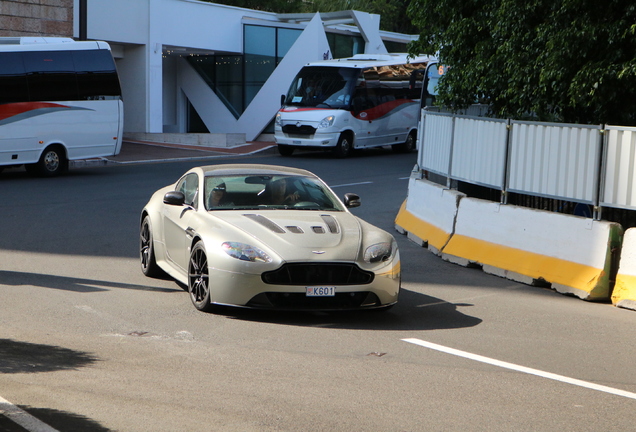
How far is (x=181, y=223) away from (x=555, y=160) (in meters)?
4.47

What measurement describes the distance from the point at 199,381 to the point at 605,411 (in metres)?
2.66

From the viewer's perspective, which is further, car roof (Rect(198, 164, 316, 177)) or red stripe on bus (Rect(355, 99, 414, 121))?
red stripe on bus (Rect(355, 99, 414, 121))

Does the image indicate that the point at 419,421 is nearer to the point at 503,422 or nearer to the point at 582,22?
the point at 503,422

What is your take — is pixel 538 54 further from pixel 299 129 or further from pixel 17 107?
pixel 299 129

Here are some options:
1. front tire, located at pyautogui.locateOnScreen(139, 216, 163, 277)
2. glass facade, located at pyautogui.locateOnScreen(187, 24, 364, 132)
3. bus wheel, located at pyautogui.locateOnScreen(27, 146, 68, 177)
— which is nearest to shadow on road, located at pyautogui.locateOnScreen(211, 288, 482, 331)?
front tire, located at pyautogui.locateOnScreen(139, 216, 163, 277)

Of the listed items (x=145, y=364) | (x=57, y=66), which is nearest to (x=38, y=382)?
(x=145, y=364)

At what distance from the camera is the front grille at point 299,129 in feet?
95.4

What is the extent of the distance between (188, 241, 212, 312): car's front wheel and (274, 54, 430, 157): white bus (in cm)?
2037

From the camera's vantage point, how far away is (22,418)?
5234 millimetres

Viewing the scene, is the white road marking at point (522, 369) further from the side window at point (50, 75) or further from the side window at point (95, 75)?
the side window at point (95, 75)

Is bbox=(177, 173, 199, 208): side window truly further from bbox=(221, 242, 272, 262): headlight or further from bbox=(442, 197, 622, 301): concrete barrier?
bbox=(442, 197, 622, 301): concrete barrier

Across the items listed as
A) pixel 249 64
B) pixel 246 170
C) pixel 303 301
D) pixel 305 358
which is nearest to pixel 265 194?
pixel 246 170

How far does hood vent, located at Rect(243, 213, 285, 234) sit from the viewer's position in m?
8.43

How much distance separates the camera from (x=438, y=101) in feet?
50.2
